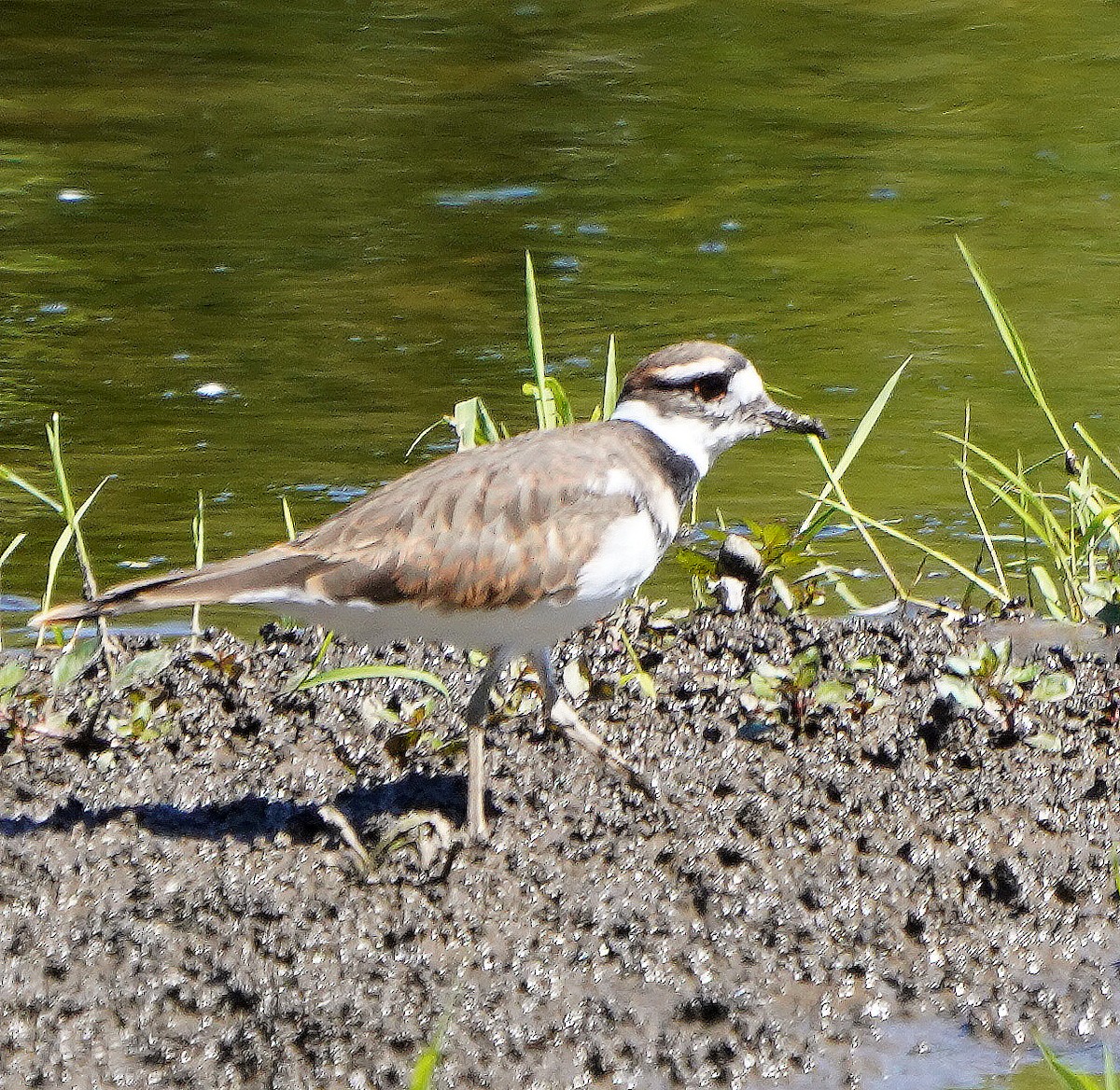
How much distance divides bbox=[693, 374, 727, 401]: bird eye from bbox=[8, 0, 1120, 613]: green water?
173 centimetres

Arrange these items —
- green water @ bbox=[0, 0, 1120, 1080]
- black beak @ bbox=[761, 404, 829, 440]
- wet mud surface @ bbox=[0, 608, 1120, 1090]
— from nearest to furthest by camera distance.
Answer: wet mud surface @ bbox=[0, 608, 1120, 1090] → black beak @ bbox=[761, 404, 829, 440] → green water @ bbox=[0, 0, 1120, 1080]

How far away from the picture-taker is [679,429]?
5.10 metres

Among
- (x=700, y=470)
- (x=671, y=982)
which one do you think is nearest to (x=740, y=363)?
(x=700, y=470)

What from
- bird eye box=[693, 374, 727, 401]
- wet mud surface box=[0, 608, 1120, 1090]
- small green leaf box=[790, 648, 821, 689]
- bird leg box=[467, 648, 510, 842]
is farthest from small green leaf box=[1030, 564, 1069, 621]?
bird leg box=[467, 648, 510, 842]

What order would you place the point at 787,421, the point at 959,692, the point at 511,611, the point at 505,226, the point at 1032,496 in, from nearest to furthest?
the point at 511,611 < the point at 959,692 < the point at 787,421 < the point at 1032,496 < the point at 505,226

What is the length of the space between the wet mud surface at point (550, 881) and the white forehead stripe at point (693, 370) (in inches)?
31.2

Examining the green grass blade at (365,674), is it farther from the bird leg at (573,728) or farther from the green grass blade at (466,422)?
the green grass blade at (466,422)

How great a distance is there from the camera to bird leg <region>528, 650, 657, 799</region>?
15.2 ft

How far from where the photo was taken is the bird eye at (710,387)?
16.6 ft

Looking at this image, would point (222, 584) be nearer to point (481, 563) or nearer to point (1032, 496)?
point (481, 563)

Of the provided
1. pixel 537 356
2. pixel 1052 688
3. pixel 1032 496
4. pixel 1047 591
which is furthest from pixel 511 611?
pixel 1047 591

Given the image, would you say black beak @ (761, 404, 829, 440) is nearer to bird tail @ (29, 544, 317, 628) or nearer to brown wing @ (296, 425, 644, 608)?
brown wing @ (296, 425, 644, 608)

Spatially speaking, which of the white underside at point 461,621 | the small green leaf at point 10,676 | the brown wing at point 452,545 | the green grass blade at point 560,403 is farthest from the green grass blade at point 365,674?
the green grass blade at point 560,403

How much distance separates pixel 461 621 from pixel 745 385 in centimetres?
112
